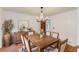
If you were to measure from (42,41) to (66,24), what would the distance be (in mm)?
381

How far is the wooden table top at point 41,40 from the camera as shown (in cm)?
145

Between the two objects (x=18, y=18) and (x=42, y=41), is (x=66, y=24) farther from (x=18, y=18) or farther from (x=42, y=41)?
(x=18, y=18)

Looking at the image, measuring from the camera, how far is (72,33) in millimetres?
1490

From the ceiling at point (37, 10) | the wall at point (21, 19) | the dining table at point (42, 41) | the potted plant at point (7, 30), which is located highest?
the ceiling at point (37, 10)

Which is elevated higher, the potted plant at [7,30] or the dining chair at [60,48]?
the potted plant at [7,30]

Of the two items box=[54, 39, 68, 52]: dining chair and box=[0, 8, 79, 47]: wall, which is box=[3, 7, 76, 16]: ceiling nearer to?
box=[0, 8, 79, 47]: wall

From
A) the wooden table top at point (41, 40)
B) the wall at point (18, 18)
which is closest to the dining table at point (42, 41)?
the wooden table top at point (41, 40)

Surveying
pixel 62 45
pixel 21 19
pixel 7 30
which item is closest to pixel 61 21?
pixel 62 45

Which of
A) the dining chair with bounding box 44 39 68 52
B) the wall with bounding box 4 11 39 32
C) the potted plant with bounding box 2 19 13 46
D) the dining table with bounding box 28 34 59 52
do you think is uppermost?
the wall with bounding box 4 11 39 32

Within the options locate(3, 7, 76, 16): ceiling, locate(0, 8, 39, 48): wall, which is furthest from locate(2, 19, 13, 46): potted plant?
locate(3, 7, 76, 16): ceiling

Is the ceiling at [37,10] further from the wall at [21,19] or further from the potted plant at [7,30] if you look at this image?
the potted plant at [7,30]

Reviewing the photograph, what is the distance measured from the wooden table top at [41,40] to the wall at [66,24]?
130 mm

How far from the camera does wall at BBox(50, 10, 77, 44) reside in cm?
147
